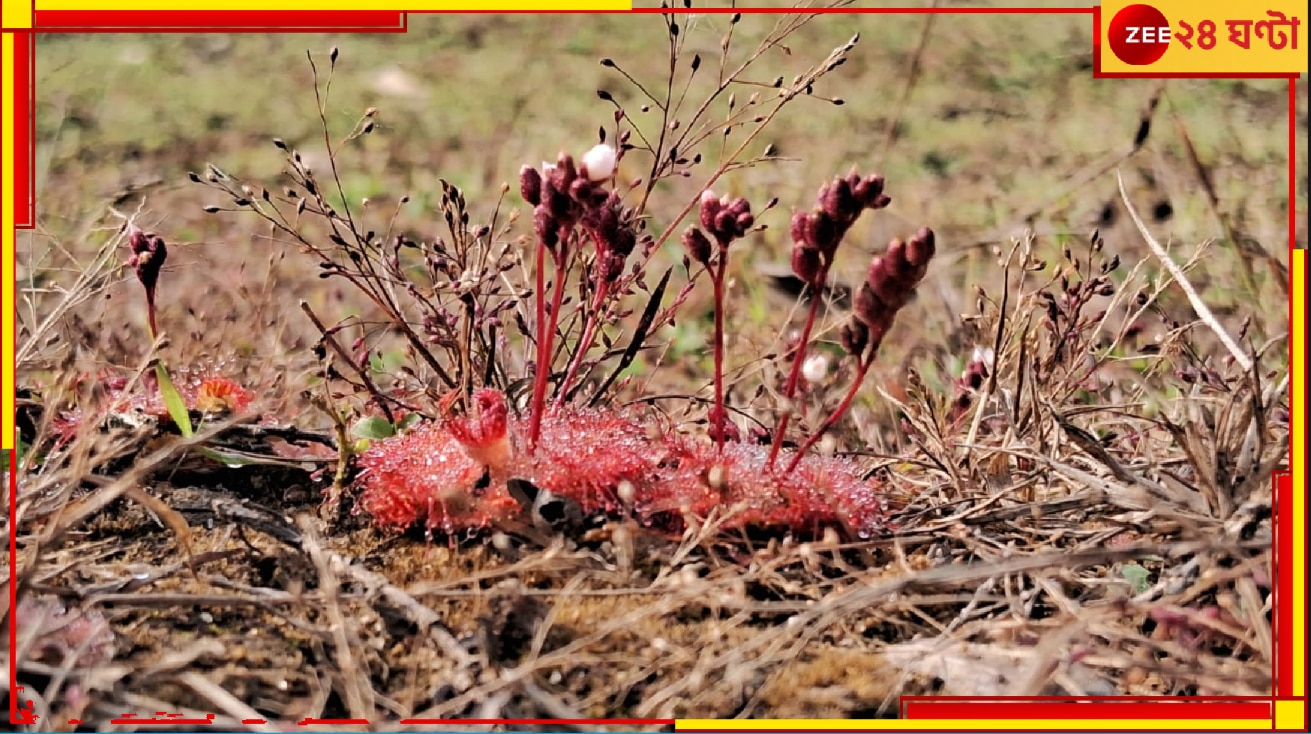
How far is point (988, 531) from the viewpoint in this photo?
2059mm

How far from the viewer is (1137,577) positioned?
Answer: 1.87 m

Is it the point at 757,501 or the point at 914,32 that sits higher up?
the point at 914,32

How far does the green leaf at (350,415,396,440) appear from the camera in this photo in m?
2.12

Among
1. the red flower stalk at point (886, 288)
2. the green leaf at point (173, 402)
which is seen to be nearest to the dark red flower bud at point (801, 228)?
the red flower stalk at point (886, 288)

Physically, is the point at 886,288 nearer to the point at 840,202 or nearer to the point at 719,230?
the point at 840,202

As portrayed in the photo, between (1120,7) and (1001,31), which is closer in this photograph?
(1120,7)

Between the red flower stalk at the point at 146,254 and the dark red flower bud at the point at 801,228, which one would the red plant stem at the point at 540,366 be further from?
the red flower stalk at the point at 146,254

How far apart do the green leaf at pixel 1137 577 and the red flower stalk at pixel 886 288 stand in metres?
0.51

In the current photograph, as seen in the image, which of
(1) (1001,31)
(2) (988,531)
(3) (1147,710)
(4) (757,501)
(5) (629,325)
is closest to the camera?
(3) (1147,710)

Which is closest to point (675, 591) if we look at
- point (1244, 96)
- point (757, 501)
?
point (757, 501)

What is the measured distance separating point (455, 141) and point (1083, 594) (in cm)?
408

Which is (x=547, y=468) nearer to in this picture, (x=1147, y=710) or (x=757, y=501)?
(x=757, y=501)

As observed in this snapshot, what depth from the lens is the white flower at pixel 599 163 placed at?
173cm

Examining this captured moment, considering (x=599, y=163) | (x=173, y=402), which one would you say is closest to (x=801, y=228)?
(x=599, y=163)
